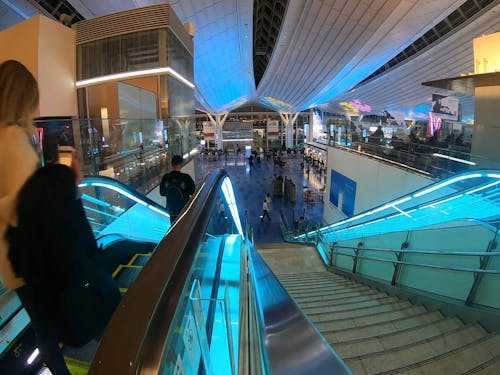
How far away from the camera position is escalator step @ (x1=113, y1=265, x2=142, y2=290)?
8.73ft

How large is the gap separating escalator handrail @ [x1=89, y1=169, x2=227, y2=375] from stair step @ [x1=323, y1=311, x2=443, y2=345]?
1.96 meters

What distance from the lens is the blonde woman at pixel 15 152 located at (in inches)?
38.5

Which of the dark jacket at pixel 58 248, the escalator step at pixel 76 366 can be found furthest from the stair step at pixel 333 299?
the dark jacket at pixel 58 248

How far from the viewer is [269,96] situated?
3900 centimetres

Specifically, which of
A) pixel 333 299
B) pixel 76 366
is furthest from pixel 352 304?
pixel 76 366

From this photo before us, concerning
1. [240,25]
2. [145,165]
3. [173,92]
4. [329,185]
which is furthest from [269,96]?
[145,165]

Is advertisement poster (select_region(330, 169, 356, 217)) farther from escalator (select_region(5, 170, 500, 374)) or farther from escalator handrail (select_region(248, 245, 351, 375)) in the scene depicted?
escalator handrail (select_region(248, 245, 351, 375))

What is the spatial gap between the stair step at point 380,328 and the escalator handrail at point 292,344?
77cm

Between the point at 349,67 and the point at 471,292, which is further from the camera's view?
the point at 349,67

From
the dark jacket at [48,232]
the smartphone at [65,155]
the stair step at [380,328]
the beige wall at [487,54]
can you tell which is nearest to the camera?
the dark jacket at [48,232]

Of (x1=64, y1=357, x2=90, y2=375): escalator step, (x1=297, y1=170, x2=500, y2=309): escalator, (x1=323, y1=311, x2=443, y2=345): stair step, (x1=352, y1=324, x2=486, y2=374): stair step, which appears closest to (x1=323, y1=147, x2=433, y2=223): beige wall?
(x1=297, y1=170, x2=500, y2=309): escalator

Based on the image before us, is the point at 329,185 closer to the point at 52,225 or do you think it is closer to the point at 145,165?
the point at 145,165

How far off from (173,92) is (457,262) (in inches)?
325

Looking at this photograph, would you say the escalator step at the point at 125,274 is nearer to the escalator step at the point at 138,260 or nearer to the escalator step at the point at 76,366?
the escalator step at the point at 138,260
